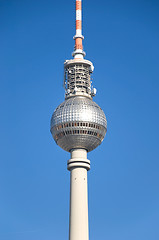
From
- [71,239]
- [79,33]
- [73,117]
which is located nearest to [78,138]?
[73,117]

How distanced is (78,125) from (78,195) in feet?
66.4

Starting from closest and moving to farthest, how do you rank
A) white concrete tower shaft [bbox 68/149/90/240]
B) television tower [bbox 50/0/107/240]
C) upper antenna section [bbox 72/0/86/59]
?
white concrete tower shaft [bbox 68/149/90/240]
television tower [bbox 50/0/107/240]
upper antenna section [bbox 72/0/86/59]

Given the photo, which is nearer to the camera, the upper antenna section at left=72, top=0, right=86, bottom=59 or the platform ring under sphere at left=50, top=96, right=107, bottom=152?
the platform ring under sphere at left=50, top=96, right=107, bottom=152

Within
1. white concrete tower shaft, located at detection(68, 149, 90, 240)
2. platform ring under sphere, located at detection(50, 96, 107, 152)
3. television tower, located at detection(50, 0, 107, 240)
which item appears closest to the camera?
white concrete tower shaft, located at detection(68, 149, 90, 240)

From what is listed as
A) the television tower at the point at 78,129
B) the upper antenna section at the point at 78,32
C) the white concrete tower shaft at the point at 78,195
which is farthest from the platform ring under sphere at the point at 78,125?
the upper antenna section at the point at 78,32

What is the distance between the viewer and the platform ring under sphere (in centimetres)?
13300

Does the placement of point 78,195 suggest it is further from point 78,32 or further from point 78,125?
point 78,32

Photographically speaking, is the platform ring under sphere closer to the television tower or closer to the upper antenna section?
the television tower

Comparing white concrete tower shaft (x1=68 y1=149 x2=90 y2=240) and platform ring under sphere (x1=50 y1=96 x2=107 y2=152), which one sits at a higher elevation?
platform ring under sphere (x1=50 y1=96 x2=107 y2=152)

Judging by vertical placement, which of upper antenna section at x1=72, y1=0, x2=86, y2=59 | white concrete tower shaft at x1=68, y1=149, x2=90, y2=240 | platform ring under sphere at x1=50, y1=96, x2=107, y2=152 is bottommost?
white concrete tower shaft at x1=68, y1=149, x2=90, y2=240

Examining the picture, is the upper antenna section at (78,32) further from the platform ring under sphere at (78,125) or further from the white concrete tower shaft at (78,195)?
the white concrete tower shaft at (78,195)

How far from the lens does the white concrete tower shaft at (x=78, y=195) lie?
123 m

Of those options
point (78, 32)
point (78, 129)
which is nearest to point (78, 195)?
point (78, 129)

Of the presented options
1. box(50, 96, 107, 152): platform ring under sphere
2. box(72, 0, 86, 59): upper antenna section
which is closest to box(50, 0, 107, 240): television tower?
box(50, 96, 107, 152): platform ring under sphere
